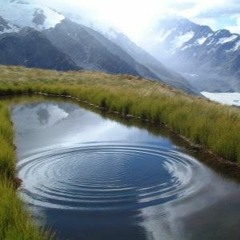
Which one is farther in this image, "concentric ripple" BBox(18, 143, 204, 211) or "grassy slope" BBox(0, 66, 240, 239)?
"concentric ripple" BBox(18, 143, 204, 211)

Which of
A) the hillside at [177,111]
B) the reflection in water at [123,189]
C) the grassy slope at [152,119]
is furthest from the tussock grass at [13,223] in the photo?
the hillside at [177,111]

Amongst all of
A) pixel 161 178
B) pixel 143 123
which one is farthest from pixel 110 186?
pixel 143 123

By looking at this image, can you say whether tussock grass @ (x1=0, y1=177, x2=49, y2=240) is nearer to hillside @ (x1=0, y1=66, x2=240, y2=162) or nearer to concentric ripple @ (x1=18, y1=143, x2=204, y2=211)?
concentric ripple @ (x1=18, y1=143, x2=204, y2=211)

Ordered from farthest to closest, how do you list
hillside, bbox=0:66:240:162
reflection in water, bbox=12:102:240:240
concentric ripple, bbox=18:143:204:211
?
1. hillside, bbox=0:66:240:162
2. concentric ripple, bbox=18:143:204:211
3. reflection in water, bbox=12:102:240:240

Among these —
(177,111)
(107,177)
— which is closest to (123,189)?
(107,177)

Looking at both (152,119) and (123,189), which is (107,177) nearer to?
(123,189)

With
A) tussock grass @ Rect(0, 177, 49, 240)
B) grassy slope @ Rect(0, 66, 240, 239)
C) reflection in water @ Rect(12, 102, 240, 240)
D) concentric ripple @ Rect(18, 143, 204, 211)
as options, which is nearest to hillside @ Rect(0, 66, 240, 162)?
grassy slope @ Rect(0, 66, 240, 239)

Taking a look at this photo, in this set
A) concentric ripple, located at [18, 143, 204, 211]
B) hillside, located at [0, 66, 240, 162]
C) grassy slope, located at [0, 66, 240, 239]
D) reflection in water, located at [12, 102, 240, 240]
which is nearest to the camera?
grassy slope, located at [0, 66, 240, 239]

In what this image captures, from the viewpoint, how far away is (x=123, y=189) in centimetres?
1702

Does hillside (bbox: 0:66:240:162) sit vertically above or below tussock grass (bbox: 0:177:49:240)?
above

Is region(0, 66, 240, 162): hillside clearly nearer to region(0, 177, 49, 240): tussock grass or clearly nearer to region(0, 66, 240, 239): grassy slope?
region(0, 66, 240, 239): grassy slope

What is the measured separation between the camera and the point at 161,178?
1833 cm

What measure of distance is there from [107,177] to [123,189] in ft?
5.16

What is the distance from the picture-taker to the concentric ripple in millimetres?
15859
